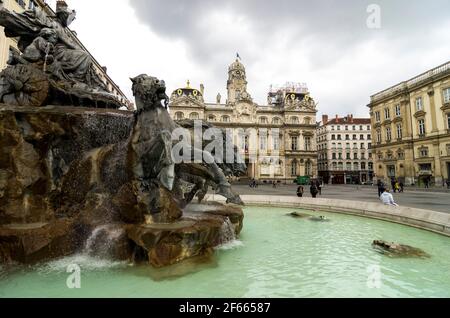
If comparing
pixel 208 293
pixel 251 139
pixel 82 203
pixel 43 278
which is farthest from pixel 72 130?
pixel 251 139

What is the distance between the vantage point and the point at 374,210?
9523 mm

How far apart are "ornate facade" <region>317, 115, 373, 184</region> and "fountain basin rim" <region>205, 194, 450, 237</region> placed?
56.0 m

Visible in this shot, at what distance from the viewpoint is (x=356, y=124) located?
6781 centimetres

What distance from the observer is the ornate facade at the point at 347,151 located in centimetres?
6494

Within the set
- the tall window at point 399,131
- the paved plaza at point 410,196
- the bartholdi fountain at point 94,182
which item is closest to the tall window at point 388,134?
the tall window at point 399,131

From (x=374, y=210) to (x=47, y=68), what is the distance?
41.3 feet

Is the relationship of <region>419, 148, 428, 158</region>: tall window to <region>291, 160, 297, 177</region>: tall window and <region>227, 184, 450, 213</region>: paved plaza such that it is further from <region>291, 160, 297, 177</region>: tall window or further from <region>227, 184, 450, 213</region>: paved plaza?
<region>291, 160, 297, 177</region>: tall window

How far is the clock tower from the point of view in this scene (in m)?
58.4

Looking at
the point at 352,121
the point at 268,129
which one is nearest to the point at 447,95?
the point at 268,129

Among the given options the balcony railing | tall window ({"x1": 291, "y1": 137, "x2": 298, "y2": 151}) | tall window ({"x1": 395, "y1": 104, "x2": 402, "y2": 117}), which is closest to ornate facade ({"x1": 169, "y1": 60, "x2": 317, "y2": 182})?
tall window ({"x1": 291, "y1": 137, "x2": 298, "y2": 151})

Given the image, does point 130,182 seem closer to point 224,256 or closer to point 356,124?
point 224,256

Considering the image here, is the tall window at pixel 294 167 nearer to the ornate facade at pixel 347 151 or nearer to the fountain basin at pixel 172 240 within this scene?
the ornate facade at pixel 347 151

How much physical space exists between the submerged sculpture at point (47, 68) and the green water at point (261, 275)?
15.1 feet

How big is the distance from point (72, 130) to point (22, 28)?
5.02 meters
